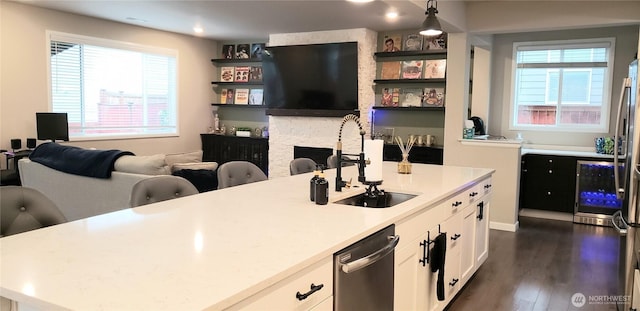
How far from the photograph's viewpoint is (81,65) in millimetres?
6887

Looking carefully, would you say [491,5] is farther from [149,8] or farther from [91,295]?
[91,295]

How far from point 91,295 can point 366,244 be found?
3.55 ft

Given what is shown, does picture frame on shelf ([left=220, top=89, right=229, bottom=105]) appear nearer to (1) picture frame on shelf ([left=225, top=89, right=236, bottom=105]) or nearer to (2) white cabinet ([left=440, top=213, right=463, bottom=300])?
(1) picture frame on shelf ([left=225, top=89, right=236, bottom=105])

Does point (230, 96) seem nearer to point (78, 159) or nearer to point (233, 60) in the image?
point (233, 60)

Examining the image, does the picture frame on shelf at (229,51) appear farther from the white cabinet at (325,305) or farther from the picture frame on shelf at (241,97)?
the white cabinet at (325,305)

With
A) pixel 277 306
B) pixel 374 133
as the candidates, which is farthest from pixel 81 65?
pixel 277 306

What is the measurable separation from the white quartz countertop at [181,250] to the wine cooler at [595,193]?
14.1 ft

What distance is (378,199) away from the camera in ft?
9.64

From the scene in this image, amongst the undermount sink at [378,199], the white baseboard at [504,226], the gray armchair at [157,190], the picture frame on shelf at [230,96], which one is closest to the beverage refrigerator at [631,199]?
the undermount sink at [378,199]

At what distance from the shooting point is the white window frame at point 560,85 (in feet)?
20.8

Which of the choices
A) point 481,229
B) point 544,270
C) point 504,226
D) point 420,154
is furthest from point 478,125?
point 481,229

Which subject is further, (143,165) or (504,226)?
(504,226)

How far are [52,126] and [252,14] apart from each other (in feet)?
9.73

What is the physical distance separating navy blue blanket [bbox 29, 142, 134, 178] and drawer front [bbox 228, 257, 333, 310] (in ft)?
11.2
